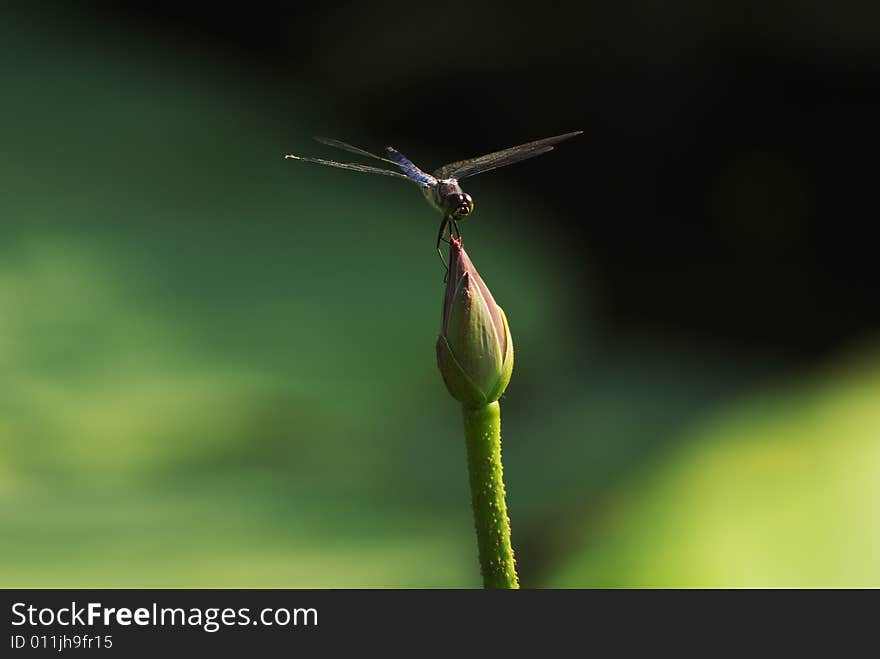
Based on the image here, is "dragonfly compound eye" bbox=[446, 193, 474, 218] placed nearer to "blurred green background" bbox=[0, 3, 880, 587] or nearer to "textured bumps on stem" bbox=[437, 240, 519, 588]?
"textured bumps on stem" bbox=[437, 240, 519, 588]

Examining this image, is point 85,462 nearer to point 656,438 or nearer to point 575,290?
point 656,438

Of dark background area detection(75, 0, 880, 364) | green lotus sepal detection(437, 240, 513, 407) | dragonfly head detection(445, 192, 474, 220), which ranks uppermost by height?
dark background area detection(75, 0, 880, 364)

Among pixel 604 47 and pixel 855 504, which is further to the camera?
pixel 604 47

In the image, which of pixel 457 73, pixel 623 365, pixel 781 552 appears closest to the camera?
pixel 781 552

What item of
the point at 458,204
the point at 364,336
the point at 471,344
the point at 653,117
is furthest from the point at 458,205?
the point at 653,117

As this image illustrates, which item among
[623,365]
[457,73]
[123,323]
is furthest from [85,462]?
[457,73]

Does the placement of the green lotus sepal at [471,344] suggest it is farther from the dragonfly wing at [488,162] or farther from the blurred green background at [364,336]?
the blurred green background at [364,336]

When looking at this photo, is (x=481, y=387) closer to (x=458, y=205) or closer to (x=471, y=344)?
(x=471, y=344)

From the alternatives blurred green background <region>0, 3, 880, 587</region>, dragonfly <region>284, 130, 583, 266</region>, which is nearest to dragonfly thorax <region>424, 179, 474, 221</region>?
dragonfly <region>284, 130, 583, 266</region>
